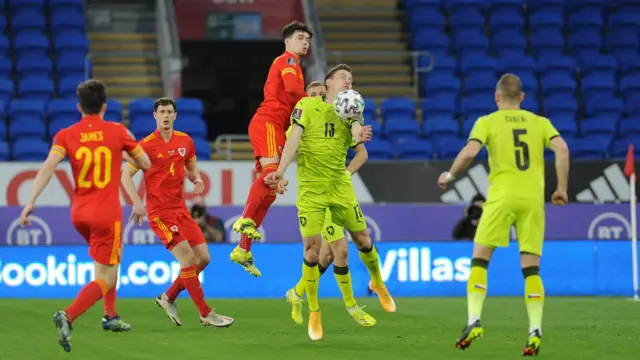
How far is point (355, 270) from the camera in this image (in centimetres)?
1758

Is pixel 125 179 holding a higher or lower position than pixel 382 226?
higher

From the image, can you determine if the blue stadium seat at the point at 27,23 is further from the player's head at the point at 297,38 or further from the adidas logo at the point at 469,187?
the player's head at the point at 297,38

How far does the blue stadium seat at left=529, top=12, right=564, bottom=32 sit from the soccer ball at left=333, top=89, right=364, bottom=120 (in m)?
15.9

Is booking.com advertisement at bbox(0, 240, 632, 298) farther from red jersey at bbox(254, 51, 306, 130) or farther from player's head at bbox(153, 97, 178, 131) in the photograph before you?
red jersey at bbox(254, 51, 306, 130)

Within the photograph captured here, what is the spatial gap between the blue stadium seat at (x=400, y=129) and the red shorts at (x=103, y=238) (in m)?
12.4

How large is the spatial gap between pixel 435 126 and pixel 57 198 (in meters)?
6.84

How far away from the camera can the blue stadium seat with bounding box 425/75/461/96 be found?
24.3 m

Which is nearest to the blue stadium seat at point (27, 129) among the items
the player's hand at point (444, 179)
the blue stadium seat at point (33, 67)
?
the blue stadium seat at point (33, 67)

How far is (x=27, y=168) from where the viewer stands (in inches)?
774

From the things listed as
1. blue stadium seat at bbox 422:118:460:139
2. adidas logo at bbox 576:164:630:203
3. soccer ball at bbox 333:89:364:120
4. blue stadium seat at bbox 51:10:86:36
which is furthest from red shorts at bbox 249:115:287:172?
blue stadium seat at bbox 51:10:86:36

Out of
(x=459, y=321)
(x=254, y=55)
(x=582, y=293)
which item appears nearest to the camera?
(x=459, y=321)

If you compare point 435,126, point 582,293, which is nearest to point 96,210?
point 582,293

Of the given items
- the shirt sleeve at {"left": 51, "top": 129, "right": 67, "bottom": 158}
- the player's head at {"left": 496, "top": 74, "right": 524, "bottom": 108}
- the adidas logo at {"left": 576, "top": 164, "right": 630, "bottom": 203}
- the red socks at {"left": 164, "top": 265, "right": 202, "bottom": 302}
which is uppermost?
the player's head at {"left": 496, "top": 74, "right": 524, "bottom": 108}

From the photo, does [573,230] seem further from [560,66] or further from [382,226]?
[560,66]
